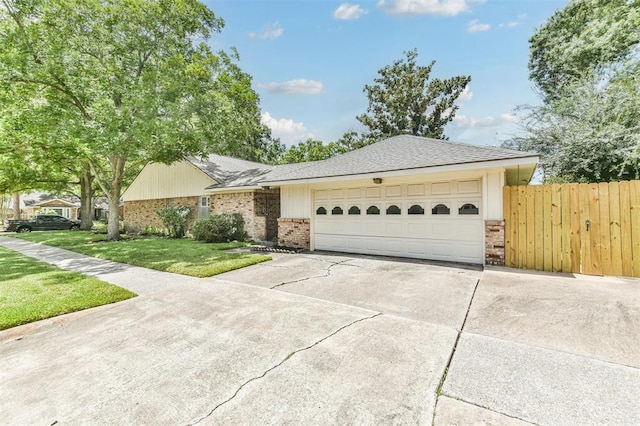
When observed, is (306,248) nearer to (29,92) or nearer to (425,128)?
(29,92)

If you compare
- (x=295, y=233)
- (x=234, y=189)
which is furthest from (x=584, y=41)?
(x=234, y=189)

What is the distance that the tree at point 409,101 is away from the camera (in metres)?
26.2

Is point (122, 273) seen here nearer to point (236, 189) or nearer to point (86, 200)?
point (236, 189)

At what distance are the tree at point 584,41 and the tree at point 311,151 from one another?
58.2 ft

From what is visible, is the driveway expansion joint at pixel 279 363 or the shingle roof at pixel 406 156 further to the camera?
the shingle roof at pixel 406 156

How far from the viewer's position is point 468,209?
753cm

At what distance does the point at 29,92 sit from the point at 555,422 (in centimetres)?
1900

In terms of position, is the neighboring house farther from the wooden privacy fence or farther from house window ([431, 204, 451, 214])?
the wooden privacy fence

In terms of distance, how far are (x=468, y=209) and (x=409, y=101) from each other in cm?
2299

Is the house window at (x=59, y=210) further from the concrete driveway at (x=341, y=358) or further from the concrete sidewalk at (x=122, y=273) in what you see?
the concrete driveway at (x=341, y=358)

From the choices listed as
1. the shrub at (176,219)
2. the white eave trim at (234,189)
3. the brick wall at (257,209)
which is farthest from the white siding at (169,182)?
the brick wall at (257,209)

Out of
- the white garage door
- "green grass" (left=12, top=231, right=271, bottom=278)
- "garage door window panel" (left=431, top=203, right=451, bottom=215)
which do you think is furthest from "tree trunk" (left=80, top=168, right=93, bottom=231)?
"garage door window panel" (left=431, top=203, right=451, bottom=215)

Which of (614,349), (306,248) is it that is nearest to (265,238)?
(306,248)

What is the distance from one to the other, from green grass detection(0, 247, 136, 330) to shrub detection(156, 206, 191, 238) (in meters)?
7.70
